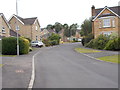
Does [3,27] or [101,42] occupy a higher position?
[3,27]

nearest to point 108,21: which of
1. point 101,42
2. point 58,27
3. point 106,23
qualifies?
point 106,23

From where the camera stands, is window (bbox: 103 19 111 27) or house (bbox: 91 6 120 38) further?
window (bbox: 103 19 111 27)

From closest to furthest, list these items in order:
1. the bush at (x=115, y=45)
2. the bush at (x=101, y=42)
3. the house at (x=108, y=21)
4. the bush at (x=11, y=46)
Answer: the bush at (x=11, y=46) < the bush at (x=115, y=45) < the bush at (x=101, y=42) < the house at (x=108, y=21)

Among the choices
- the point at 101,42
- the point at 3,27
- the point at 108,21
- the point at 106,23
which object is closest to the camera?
the point at 101,42

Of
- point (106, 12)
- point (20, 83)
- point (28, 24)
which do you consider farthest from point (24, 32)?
point (20, 83)

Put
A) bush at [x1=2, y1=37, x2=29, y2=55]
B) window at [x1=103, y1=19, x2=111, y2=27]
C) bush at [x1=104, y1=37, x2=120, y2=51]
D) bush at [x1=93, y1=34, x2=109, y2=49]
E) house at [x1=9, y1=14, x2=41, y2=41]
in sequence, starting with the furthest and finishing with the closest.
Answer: house at [x1=9, y1=14, x2=41, y2=41], window at [x1=103, y1=19, x2=111, y2=27], bush at [x1=93, y1=34, x2=109, y2=49], bush at [x1=104, y1=37, x2=120, y2=51], bush at [x1=2, y1=37, x2=29, y2=55]

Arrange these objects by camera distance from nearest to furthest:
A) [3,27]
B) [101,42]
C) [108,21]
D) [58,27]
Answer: [101,42] → [3,27] → [108,21] → [58,27]

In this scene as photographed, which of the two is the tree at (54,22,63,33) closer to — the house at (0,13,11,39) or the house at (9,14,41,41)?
the house at (9,14,41,41)

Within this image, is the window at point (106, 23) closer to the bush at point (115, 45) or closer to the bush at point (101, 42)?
the bush at point (101, 42)

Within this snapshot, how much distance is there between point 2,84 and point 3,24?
27.3 meters

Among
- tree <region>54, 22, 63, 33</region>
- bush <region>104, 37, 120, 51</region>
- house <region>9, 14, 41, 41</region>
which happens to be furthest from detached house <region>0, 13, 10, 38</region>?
tree <region>54, 22, 63, 33</region>

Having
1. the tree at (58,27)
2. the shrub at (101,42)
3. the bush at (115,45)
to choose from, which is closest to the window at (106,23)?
the shrub at (101,42)

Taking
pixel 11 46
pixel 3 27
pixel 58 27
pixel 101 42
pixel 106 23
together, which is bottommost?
pixel 11 46

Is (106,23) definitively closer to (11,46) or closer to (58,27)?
(11,46)
